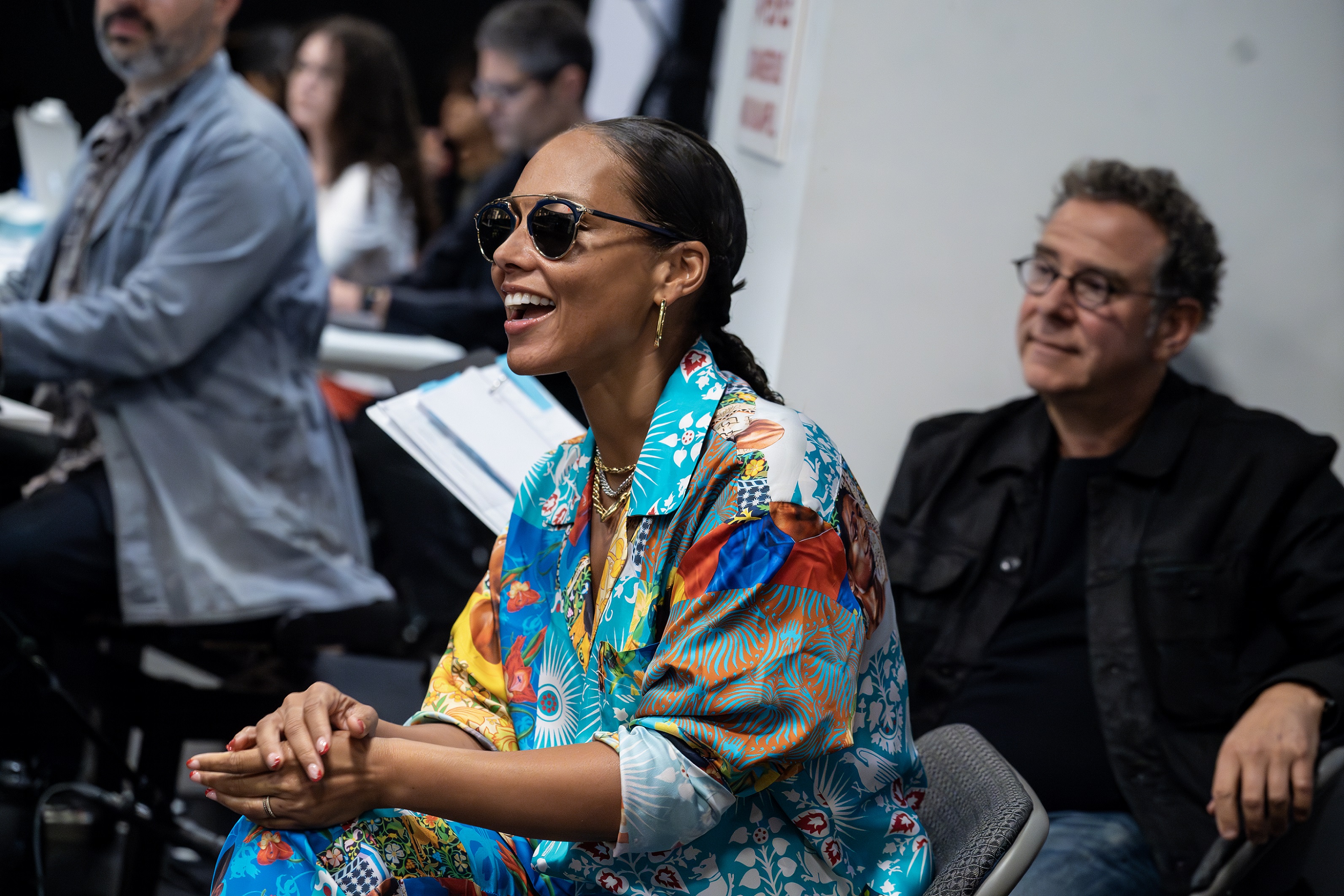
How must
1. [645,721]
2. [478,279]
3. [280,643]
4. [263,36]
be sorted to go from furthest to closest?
[263,36]
[478,279]
[280,643]
[645,721]

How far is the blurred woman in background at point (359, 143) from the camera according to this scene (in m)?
4.60

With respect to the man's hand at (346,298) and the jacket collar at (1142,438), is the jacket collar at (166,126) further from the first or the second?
the jacket collar at (1142,438)

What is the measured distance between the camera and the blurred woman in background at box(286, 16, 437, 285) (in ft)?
15.1

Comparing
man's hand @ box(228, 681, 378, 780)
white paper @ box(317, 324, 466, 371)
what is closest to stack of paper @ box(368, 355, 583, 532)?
man's hand @ box(228, 681, 378, 780)

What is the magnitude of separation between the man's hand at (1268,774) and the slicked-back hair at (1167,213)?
31.5 inches

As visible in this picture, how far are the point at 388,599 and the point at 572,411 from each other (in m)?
0.71

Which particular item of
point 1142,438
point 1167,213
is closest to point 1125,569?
point 1142,438

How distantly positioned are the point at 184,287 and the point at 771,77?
1.27m

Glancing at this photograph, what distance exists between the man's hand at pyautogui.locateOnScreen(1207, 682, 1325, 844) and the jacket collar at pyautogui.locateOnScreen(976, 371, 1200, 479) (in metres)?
0.48

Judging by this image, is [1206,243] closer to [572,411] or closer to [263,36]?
[572,411]

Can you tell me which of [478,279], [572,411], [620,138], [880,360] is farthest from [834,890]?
[478,279]

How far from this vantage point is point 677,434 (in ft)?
4.50

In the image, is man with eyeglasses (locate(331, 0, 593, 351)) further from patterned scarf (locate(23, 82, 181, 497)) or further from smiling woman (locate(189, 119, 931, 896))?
smiling woman (locate(189, 119, 931, 896))

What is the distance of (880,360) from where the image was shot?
2.56 m
